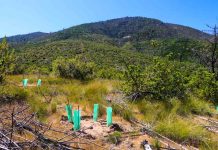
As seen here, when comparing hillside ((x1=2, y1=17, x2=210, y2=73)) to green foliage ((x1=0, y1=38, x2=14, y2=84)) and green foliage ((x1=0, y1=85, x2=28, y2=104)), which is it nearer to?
green foliage ((x1=0, y1=38, x2=14, y2=84))

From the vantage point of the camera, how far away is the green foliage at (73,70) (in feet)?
47.0

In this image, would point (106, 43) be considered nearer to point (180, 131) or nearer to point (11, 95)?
point (11, 95)

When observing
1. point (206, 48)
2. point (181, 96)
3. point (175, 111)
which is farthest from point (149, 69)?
point (206, 48)

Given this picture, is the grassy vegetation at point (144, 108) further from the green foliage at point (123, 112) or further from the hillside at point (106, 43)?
the hillside at point (106, 43)

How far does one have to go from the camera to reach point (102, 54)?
7069cm

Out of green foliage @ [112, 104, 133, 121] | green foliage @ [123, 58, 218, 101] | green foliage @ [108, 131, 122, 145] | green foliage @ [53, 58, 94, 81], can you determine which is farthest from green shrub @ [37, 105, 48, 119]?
green foliage @ [53, 58, 94, 81]

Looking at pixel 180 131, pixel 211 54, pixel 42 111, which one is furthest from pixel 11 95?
pixel 211 54

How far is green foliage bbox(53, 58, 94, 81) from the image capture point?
1432 centimetres

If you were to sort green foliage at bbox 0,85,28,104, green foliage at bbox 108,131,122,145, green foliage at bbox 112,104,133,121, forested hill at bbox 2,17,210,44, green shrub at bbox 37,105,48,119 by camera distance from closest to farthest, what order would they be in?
green foliage at bbox 108,131,122,145 < green shrub at bbox 37,105,48,119 < green foliage at bbox 112,104,133,121 < green foliage at bbox 0,85,28,104 < forested hill at bbox 2,17,210,44

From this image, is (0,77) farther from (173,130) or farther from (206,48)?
(206,48)

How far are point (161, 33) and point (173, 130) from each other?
501 feet

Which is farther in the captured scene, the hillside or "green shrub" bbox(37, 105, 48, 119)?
the hillside

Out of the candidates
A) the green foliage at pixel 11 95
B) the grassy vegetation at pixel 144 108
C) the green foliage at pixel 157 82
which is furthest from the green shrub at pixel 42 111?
the green foliage at pixel 157 82

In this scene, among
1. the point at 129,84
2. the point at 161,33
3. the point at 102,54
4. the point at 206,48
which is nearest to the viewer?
the point at 129,84
